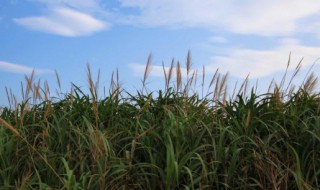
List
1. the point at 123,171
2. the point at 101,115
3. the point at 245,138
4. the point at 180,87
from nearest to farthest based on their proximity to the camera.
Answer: the point at 123,171
the point at 245,138
the point at 101,115
the point at 180,87

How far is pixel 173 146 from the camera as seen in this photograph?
11.7ft

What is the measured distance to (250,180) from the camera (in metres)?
3.54

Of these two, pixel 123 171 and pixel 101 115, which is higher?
pixel 101 115

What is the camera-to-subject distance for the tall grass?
10.9 feet

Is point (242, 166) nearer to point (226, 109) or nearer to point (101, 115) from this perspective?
point (226, 109)

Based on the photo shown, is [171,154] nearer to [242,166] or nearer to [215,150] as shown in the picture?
[215,150]

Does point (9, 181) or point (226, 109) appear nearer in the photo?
point (9, 181)

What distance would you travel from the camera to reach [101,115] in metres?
4.28

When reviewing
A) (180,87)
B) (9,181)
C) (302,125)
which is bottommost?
(9,181)

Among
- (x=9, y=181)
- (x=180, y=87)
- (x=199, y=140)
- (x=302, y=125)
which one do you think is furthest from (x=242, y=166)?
(x=9, y=181)

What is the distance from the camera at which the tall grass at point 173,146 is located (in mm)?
3320

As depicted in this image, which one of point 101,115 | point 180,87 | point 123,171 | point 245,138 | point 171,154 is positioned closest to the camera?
point 171,154

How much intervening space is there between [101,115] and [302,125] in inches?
74.1

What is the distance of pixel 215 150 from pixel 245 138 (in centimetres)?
37
